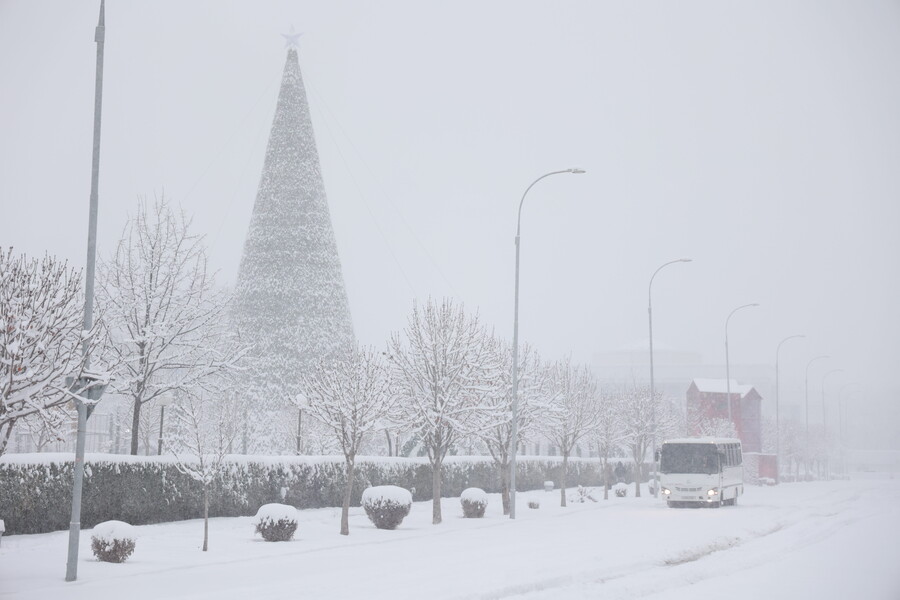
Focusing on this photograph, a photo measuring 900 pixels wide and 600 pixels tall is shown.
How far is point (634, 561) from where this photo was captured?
59.2ft

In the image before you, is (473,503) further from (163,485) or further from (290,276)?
(290,276)

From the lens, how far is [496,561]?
1850 cm

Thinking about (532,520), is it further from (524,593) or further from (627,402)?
(627,402)

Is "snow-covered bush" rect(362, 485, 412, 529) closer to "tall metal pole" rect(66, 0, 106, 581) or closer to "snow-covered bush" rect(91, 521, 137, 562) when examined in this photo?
"snow-covered bush" rect(91, 521, 137, 562)

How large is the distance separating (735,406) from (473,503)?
6997cm

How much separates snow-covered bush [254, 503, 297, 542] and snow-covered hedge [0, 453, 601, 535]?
139 inches

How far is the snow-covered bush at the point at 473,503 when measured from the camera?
32688 mm

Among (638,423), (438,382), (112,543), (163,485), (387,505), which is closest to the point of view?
(112,543)

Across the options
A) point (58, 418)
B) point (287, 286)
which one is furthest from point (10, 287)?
point (287, 286)

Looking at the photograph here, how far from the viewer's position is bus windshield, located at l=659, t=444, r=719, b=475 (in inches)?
1522

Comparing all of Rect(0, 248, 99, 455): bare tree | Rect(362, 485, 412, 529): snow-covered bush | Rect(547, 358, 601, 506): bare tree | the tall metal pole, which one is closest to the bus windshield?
Rect(547, 358, 601, 506): bare tree

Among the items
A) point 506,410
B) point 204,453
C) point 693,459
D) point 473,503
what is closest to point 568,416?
point 693,459

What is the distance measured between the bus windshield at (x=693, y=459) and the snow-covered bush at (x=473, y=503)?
34.4ft

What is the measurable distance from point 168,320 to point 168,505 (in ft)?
22.6
